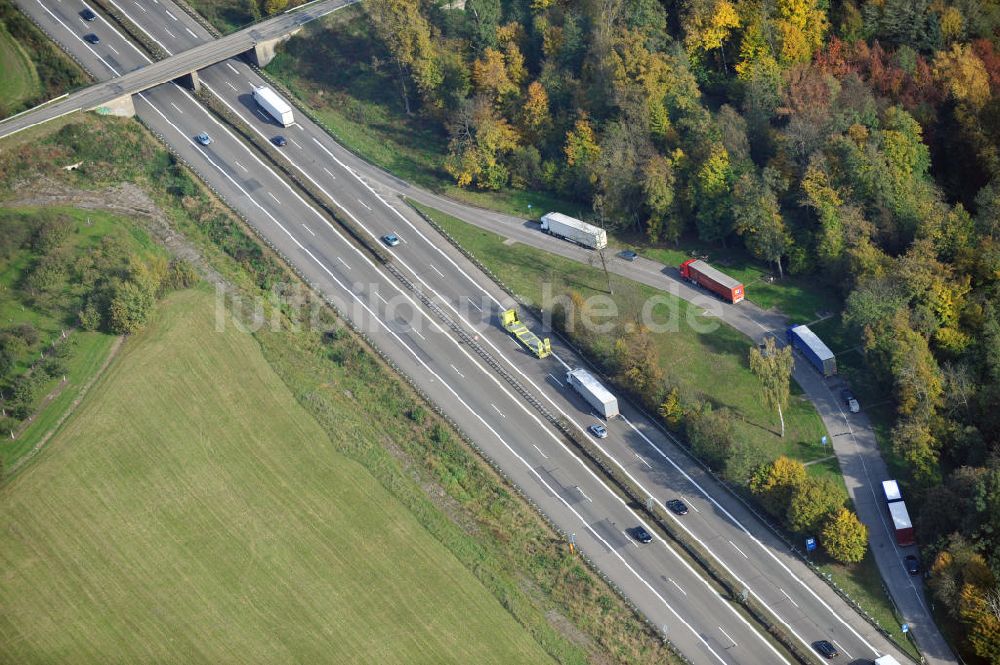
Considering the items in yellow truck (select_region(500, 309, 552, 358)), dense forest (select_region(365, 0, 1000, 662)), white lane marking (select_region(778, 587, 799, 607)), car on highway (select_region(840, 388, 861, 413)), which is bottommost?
white lane marking (select_region(778, 587, 799, 607))

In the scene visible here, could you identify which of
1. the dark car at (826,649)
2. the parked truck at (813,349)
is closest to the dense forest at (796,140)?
the parked truck at (813,349)

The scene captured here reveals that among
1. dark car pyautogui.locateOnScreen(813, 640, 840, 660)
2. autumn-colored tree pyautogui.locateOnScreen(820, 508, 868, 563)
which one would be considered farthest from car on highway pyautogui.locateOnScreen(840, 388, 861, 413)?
dark car pyautogui.locateOnScreen(813, 640, 840, 660)

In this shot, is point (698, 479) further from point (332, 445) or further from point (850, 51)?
point (850, 51)

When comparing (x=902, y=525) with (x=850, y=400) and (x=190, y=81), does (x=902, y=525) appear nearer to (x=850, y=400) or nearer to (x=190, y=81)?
(x=850, y=400)

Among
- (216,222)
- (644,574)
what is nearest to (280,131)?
(216,222)

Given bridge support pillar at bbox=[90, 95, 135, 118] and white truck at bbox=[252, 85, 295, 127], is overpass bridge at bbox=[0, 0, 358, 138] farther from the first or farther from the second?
white truck at bbox=[252, 85, 295, 127]
